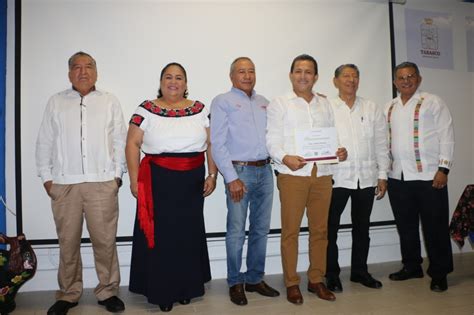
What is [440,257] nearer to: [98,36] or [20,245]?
[20,245]

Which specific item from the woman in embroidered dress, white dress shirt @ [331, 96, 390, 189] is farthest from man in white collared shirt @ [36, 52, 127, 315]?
white dress shirt @ [331, 96, 390, 189]

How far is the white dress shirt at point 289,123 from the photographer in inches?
104

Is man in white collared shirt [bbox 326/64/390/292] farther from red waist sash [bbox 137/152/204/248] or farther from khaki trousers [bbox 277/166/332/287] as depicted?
red waist sash [bbox 137/152/204/248]

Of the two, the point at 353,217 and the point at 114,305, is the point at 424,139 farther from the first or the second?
the point at 114,305

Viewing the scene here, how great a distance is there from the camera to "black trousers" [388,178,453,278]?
116 inches

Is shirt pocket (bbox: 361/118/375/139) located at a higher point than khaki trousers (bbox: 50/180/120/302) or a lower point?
higher

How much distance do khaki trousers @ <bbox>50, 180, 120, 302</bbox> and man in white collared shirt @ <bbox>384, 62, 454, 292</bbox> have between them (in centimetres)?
217

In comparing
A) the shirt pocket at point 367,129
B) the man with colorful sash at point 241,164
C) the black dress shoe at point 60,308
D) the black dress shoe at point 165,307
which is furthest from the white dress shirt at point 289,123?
the black dress shoe at point 60,308

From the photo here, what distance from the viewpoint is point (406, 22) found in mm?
3764

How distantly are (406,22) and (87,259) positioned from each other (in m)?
3.62

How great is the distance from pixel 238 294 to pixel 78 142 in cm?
150

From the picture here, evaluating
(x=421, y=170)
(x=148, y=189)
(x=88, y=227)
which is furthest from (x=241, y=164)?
(x=421, y=170)

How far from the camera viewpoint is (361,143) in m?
2.91

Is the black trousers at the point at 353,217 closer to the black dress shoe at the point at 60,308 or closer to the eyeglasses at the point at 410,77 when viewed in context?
the eyeglasses at the point at 410,77
